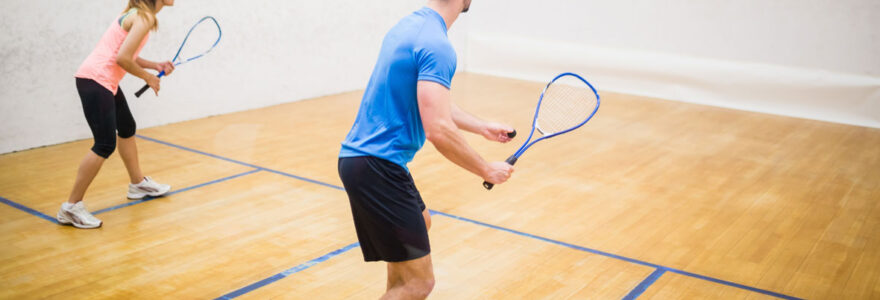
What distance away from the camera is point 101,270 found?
3.03 metres

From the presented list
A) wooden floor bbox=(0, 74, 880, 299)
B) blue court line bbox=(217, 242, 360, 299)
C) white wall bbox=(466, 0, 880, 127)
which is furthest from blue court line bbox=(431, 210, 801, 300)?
white wall bbox=(466, 0, 880, 127)

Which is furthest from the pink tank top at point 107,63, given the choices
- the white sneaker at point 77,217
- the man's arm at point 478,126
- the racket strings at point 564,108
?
the racket strings at point 564,108

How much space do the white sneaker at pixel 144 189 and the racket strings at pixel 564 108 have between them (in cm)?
209

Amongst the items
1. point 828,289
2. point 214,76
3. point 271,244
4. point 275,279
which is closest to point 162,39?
point 214,76

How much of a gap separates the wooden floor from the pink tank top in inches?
27.6

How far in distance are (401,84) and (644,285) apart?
1672 mm

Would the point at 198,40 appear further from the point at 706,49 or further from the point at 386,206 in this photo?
the point at 706,49

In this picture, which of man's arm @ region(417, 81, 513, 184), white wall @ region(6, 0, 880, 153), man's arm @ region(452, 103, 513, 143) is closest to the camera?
man's arm @ region(417, 81, 513, 184)

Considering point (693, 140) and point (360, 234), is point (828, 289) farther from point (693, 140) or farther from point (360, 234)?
point (693, 140)

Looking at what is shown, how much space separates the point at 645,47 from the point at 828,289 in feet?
19.2

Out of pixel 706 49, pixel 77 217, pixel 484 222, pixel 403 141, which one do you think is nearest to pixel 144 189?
pixel 77 217

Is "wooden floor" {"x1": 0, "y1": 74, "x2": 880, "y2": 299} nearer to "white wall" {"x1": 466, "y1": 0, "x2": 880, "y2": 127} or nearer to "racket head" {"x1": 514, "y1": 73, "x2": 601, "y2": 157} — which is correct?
"racket head" {"x1": 514, "y1": 73, "x2": 601, "y2": 157}

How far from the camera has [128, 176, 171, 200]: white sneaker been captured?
3976 mm

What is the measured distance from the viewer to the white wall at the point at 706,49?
24.4 ft
